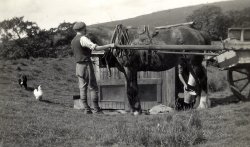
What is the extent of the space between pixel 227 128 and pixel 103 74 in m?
6.21

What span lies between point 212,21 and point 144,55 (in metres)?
21.0

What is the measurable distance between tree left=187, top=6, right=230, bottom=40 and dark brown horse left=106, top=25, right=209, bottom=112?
1771cm

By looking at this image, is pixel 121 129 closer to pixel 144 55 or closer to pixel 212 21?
pixel 144 55

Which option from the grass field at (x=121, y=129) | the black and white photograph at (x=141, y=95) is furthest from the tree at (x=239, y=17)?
the grass field at (x=121, y=129)

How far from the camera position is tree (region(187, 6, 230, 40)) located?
96.3 feet

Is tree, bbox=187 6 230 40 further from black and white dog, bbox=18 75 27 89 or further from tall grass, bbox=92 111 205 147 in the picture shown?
tall grass, bbox=92 111 205 147

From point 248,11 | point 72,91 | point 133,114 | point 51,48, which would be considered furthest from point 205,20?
point 133,114

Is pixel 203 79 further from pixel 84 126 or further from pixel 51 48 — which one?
pixel 51 48

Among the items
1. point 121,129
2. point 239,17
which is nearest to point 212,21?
point 239,17

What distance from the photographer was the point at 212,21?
30344mm

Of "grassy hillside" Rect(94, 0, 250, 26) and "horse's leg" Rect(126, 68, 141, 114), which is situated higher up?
"grassy hillside" Rect(94, 0, 250, 26)

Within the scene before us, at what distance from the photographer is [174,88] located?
1151 centimetres

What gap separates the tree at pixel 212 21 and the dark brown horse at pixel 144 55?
17.7 metres

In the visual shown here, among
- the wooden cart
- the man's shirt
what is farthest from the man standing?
the wooden cart
